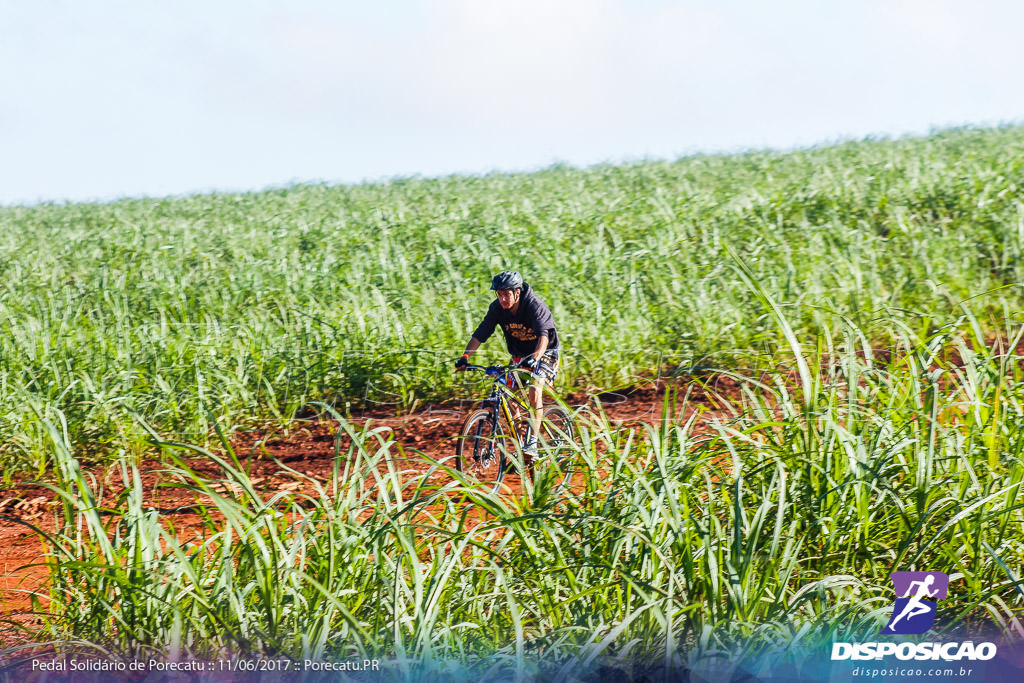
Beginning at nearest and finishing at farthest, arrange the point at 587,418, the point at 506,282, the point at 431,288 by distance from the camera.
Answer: the point at 506,282 < the point at 587,418 < the point at 431,288

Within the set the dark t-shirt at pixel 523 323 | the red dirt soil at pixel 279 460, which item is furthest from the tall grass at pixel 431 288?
the dark t-shirt at pixel 523 323

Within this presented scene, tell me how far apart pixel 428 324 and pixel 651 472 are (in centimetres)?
618

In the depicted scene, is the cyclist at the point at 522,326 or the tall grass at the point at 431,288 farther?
the tall grass at the point at 431,288

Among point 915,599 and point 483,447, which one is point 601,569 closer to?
point 915,599

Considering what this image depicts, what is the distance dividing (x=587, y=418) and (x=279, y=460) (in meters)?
2.87

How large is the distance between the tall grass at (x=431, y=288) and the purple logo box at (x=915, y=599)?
1.38 meters

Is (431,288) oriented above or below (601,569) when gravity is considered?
above

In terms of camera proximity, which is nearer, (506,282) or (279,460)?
(506,282)

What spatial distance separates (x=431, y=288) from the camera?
1162 cm

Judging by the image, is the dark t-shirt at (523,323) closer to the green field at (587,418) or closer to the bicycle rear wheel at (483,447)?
the bicycle rear wheel at (483,447)

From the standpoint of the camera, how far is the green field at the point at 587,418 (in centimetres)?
306

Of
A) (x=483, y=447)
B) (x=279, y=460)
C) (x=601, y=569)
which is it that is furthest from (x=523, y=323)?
(x=601, y=569)

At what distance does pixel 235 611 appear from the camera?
118 inches

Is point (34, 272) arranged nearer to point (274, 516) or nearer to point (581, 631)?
point (274, 516)
